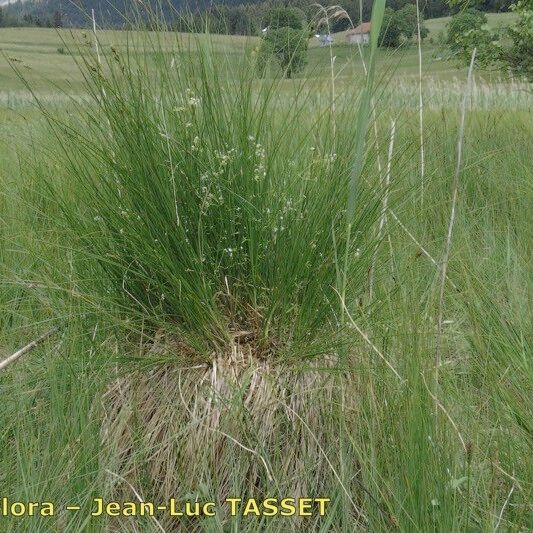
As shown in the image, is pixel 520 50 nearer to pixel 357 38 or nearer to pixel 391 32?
pixel 391 32

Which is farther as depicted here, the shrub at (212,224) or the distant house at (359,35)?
the distant house at (359,35)

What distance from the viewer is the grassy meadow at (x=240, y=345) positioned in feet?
3.97

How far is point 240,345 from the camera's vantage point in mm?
1490

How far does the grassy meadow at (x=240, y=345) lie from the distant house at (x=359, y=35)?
0.10 m

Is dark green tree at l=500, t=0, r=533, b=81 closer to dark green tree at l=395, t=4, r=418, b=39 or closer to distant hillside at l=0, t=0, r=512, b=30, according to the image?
dark green tree at l=395, t=4, r=418, b=39

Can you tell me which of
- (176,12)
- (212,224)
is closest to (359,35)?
(176,12)

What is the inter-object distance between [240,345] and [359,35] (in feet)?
2.60

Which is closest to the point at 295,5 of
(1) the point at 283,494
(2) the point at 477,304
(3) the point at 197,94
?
(3) the point at 197,94

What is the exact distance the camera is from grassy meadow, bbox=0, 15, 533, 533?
1.21 m

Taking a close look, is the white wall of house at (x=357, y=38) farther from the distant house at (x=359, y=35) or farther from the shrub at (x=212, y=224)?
the shrub at (x=212, y=224)

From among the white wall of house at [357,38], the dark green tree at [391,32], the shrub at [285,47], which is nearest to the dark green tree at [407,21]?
the dark green tree at [391,32]

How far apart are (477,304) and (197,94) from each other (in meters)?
0.84

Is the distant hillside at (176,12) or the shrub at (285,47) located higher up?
the distant hillside at (176,12)

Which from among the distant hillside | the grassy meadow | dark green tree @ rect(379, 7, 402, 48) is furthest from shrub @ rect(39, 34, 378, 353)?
dark green tree @ rect(379, 7, 402, 48)
